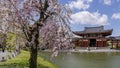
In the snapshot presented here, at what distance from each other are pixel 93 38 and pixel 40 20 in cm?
6914

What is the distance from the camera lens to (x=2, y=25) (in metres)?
11.0

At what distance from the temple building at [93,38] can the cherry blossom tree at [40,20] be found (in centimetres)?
6703

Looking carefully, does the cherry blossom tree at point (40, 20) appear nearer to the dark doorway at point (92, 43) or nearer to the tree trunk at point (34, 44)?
the tree trunk at point (34, 44)

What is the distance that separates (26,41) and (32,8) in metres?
1.62

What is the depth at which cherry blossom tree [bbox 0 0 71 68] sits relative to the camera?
10.2 metres

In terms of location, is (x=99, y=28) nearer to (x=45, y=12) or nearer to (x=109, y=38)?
(x=109, y=38)

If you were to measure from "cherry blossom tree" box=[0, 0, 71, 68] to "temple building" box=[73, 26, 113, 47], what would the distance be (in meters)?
67.0

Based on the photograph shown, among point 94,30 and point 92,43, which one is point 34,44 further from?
point 94,30

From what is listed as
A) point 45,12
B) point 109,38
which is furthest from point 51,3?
point 109,38

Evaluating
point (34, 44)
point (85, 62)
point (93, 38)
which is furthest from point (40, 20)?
point (93, 38)

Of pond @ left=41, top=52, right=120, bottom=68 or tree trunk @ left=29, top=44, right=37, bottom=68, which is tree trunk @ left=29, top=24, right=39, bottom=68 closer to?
tree trunk @ left=29, top=44, right=37, bottom=68

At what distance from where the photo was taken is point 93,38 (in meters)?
79.0

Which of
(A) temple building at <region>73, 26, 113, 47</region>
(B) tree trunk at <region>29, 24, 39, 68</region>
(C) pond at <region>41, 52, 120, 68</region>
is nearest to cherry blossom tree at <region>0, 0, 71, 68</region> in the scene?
(B) tree trunk at <region>29, 24, 39, 68</region>

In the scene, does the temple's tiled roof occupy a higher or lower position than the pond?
higher
